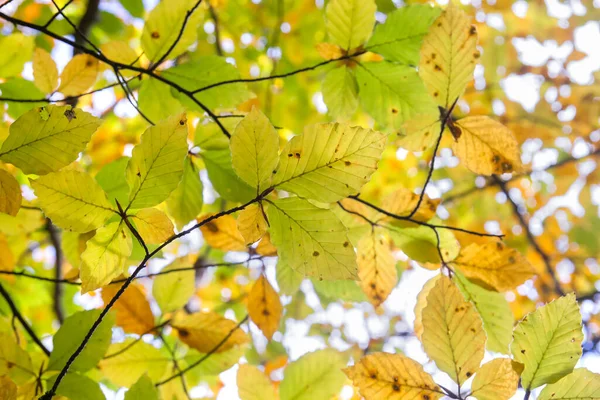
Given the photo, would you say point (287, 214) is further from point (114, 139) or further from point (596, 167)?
point (596, 167)

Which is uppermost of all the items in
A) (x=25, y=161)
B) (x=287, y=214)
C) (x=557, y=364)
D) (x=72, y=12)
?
(x=72, y=12)

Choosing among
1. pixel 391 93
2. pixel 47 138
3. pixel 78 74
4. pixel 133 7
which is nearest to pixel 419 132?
pixel 391 93

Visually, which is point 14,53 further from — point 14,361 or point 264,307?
point 264,307

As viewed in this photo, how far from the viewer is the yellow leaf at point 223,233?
0.83 m

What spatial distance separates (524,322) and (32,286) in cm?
136

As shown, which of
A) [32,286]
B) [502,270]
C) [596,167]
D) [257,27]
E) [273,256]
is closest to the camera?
[502,270]

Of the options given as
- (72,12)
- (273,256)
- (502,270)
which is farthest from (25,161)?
(72,12)

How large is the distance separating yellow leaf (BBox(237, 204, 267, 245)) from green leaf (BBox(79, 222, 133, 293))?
0.15m

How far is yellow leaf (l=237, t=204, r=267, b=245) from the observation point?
55 centimetres

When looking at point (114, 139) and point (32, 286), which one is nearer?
point (32, 286)

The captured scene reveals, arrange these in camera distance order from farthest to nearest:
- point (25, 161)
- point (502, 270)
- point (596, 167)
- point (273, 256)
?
point (596, 167) < point (273, 256) < point (502, 270) < point (25, 161)

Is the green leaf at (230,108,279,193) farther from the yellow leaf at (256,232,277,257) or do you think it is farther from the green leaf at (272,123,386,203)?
the yellow leaf at (256,232,277,257)

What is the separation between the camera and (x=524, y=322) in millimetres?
532

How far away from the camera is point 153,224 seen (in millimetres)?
582
